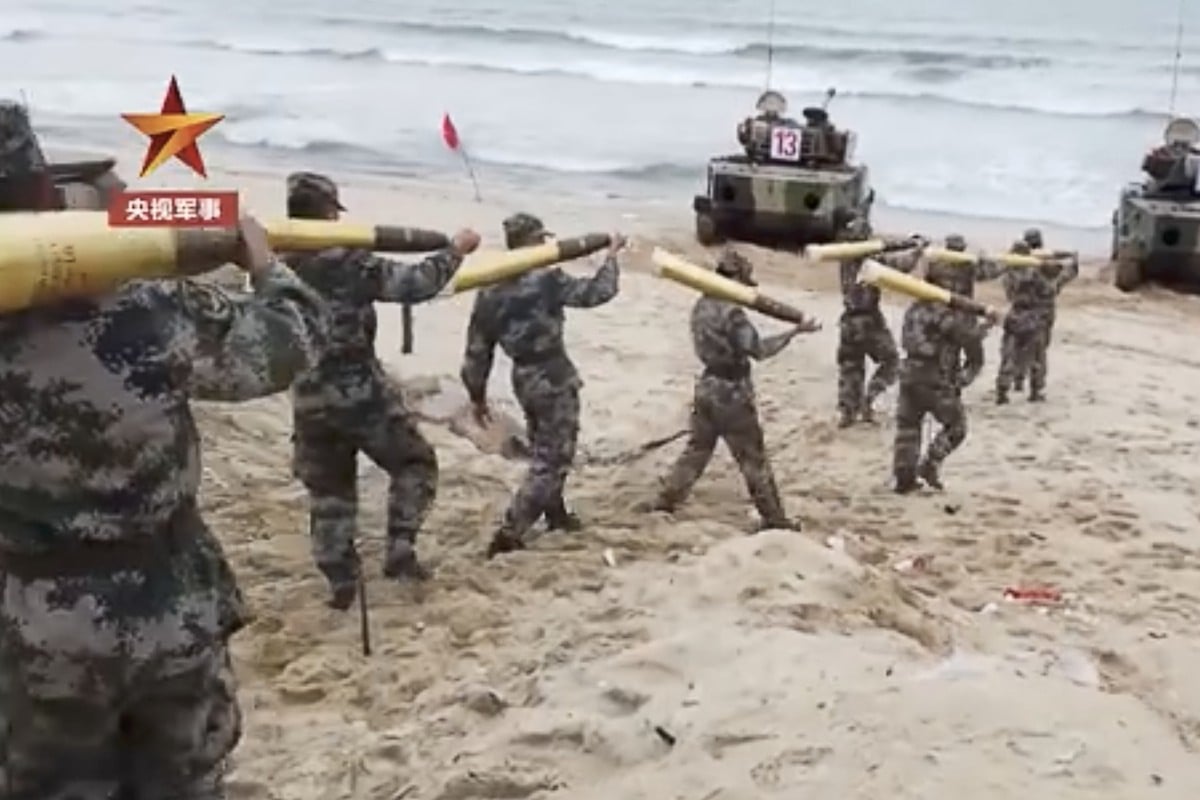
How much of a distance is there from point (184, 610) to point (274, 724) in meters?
2.16

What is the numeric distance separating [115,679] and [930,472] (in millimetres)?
6708

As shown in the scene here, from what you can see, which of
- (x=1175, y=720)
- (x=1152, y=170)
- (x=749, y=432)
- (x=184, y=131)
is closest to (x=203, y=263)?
(x=184, y=131)

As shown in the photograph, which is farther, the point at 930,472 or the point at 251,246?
the point at 930,472

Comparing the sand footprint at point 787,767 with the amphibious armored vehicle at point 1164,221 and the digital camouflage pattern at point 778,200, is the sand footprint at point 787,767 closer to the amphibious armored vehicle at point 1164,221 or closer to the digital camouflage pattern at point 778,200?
the amphibious armored vehicle at point 1164,221

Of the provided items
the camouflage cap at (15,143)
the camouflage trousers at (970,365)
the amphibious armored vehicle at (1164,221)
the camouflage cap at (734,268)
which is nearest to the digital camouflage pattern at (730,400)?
the camouflage cap at (734,268)

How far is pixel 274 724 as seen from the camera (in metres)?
5.91

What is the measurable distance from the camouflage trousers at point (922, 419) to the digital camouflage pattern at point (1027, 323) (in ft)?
8.42

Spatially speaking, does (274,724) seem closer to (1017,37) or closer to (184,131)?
(184,131)

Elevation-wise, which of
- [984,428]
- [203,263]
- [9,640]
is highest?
[203,263]

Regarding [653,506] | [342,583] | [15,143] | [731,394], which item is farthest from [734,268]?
[15,143]

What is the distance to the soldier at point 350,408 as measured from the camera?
21.7 ft

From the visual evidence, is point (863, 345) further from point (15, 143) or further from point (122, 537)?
point (15, 143)

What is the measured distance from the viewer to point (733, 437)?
8500 millimetres

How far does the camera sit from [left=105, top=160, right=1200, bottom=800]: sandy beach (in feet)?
16.4
